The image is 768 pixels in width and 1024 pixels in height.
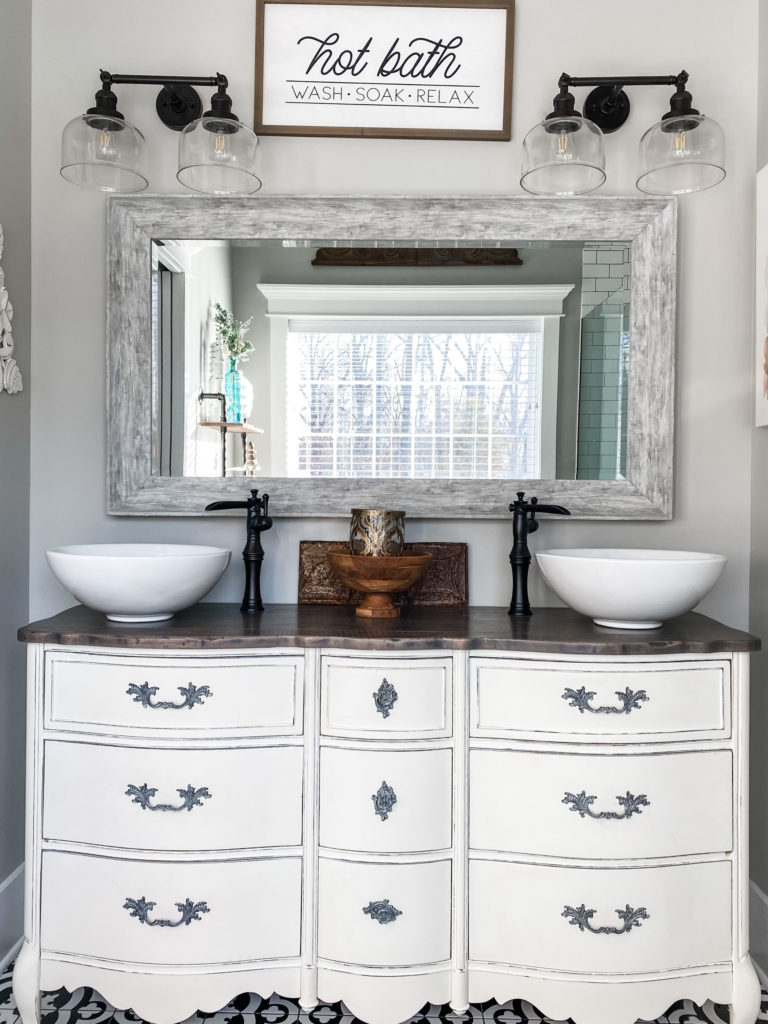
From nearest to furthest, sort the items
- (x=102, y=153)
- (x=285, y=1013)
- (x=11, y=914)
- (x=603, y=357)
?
(x=285, y=1013) → (x=102, y=153) → (x=11, y=914) → (x=603, y=357)

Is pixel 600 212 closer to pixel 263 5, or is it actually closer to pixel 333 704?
pixel 263 5

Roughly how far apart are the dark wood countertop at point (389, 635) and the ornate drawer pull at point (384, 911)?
21.0 inches

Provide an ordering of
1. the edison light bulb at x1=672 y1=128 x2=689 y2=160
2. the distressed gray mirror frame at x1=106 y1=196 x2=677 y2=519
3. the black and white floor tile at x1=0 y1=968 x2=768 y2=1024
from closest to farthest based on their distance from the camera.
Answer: the black and white floor tile at x1=0 y1=968 x2=768 y2=1024
the edison light bulb at x1=672 y1=128 x2=689 y2=160
the distressed gray mirror frame at x1=106 y1=196 x2=677 y2=519

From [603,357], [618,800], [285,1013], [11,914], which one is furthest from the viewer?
[603,357]

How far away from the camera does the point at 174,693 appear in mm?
1487

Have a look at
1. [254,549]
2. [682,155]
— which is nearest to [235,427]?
[254,549]

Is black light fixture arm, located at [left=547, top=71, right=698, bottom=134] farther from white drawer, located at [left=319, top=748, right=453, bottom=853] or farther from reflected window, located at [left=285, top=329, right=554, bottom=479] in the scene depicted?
white drawer, located at [left=319, top=748, right=453, bottom=853]

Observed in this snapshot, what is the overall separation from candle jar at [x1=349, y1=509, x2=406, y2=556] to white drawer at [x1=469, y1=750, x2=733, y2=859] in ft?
1.77

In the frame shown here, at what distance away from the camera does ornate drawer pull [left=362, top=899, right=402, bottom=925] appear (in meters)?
1.47

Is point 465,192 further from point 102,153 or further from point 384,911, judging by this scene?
point 384,911

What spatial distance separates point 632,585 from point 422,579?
619 millimetres

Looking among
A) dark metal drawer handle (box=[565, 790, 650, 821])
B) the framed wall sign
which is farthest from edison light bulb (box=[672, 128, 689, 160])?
dark metal drawer handle (box=[565, 790, 650, 821])

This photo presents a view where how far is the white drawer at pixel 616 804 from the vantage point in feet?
4.83

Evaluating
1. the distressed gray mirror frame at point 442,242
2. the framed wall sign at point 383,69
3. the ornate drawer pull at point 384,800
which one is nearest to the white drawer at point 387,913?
the ornate drawer pull at point 384,800
